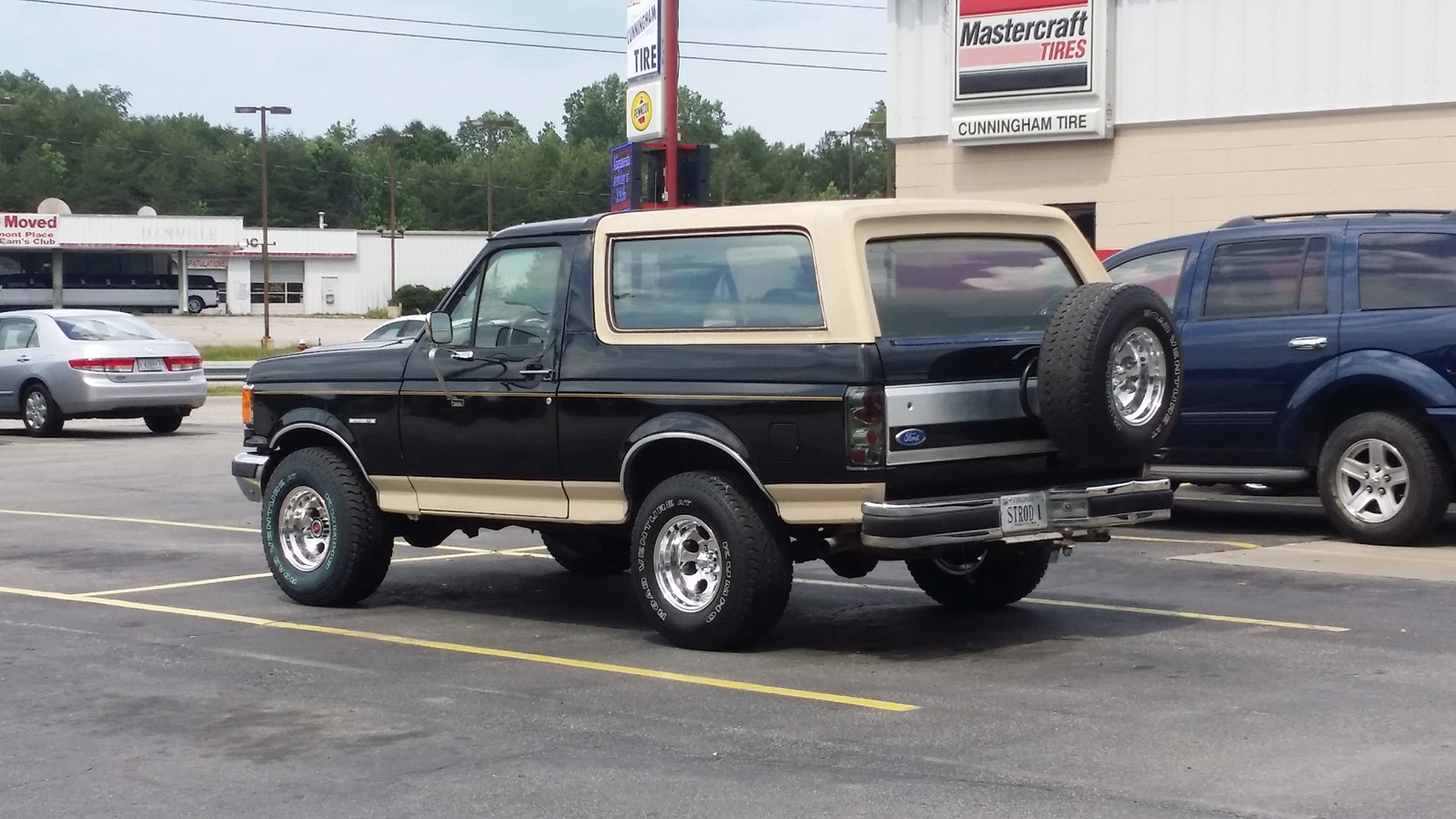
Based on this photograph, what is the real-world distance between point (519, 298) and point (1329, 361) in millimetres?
5511

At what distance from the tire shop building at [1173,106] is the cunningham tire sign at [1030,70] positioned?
2 centimetres

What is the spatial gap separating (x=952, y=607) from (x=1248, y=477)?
3689 mm

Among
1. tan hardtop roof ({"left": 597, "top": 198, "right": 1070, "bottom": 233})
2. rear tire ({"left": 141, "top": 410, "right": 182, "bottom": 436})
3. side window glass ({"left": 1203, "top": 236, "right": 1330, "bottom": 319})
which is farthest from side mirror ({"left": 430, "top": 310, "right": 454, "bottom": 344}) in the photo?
rear tire ({"left": 141, "top": 410, "right": 182, "bottom": 436})

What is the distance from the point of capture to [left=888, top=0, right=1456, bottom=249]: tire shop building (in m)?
20.5

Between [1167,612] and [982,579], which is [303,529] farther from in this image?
[1167,612]

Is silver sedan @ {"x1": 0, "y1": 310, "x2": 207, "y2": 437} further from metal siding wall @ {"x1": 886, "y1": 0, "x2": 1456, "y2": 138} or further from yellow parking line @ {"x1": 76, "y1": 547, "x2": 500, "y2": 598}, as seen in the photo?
yellow parking line @ {"x1": 76, "y1": 547, "x2": 500, "y2": 598}

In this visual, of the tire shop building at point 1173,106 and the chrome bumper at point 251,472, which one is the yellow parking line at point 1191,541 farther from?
the tire shop building at point 1173,106

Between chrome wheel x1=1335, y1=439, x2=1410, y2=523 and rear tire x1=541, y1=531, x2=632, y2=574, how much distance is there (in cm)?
466

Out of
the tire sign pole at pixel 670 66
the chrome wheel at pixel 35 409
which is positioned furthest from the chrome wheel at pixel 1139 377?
the chrome wheel at pixel 35 409

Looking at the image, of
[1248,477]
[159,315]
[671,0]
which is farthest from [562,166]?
[1248,477]

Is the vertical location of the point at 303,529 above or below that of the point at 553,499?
below

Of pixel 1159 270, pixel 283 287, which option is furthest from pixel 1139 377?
pixel 283 287

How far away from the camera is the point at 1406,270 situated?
448 inches

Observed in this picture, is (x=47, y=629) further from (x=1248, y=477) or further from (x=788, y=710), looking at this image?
(x=1248, y=477)
